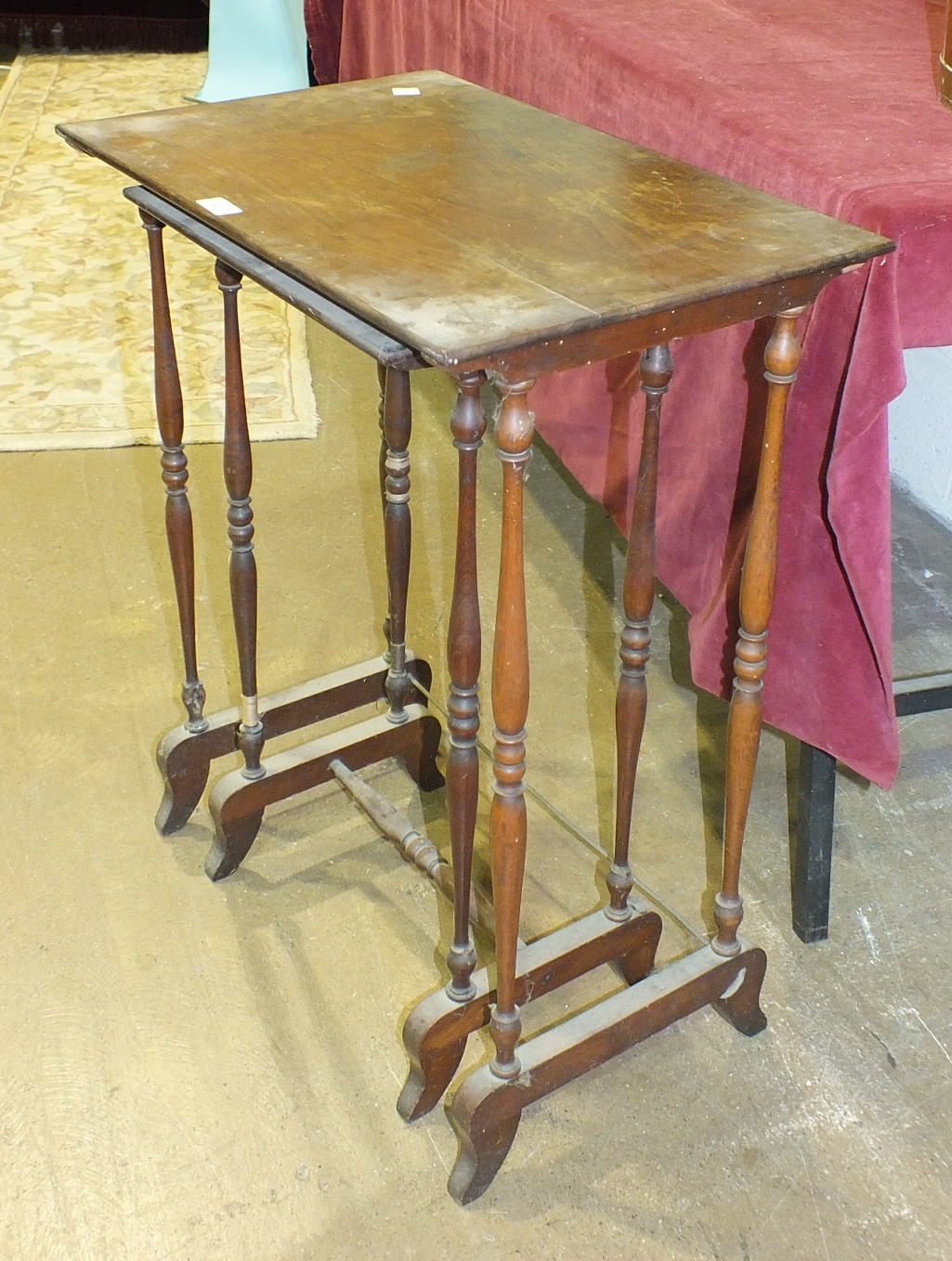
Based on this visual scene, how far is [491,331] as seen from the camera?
0.96m

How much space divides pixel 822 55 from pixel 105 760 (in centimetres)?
133

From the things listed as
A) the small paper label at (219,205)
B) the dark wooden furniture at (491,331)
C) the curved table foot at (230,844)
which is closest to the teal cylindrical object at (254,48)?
the dark wooden furniture at (491,331)

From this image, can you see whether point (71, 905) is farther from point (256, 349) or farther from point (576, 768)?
point (256, 349)

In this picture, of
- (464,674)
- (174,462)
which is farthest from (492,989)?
(174,462)

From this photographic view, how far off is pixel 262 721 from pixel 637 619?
22.2 inches

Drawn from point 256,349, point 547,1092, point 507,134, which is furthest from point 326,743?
point 256,349

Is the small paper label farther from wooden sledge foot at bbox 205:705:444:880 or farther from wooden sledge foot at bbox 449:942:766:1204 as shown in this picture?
wooden sledge foot at bbox 449:942:766:1204

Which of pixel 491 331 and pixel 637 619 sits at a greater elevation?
pixel 491 331

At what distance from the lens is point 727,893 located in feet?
4.64

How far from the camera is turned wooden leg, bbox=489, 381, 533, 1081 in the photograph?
3.32 ft

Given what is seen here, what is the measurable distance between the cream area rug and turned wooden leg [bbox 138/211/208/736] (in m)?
1.17

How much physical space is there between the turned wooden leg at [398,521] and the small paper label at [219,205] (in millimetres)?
316

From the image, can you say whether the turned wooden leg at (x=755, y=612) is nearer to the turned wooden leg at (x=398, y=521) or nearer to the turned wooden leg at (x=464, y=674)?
the turned wooden leg at (x=464, y=674)

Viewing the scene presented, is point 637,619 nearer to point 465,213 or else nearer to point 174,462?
point 465,213
